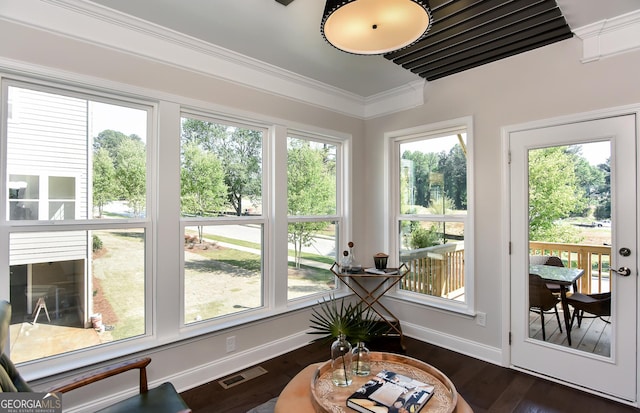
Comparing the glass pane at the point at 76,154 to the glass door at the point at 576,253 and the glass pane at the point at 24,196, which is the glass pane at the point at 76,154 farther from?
the glass door at the point at 576,253

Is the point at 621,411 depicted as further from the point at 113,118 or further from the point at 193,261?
the point at 113,118

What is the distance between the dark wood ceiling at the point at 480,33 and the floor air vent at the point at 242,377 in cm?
297

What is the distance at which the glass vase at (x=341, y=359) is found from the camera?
1674mm

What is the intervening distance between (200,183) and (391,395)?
7.04 feet

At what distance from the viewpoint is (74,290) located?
7.18 ft

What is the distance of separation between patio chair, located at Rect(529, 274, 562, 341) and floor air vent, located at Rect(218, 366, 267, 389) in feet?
7.89

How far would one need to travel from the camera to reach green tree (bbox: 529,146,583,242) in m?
2.60

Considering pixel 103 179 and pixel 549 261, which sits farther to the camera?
pixel 549 261

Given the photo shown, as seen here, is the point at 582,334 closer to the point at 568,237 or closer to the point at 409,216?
the point at 568,237

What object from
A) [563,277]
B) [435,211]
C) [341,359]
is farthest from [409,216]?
[341,359]

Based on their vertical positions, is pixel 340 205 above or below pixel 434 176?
below

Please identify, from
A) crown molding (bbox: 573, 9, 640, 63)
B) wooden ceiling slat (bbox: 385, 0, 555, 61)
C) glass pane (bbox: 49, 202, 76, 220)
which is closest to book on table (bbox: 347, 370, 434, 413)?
glass pane (bbox: 49, 202, 76, 220)

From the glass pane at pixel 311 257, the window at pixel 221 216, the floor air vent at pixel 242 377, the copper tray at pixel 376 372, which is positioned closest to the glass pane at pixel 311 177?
the glass pane at pixel 311 257
